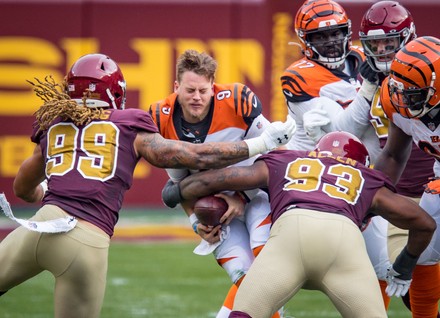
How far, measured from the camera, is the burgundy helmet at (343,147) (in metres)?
4.79

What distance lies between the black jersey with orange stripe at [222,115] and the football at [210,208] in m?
0.40

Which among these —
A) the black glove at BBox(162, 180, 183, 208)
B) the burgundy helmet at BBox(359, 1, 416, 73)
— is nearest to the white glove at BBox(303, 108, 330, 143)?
the burgundy helmet at BBox(359, 1, 416, 73)

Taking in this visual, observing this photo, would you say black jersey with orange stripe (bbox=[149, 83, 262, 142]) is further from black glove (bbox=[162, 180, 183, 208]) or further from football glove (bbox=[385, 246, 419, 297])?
football glove (bbox=[385, 246, 419, 297])

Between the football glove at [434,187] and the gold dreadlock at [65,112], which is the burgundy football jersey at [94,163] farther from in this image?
the football glove at [434,187]

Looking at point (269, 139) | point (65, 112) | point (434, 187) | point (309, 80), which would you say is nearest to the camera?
point (65, 112)

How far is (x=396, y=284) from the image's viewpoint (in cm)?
513

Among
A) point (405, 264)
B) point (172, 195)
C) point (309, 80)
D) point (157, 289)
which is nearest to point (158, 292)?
point (157, 289)

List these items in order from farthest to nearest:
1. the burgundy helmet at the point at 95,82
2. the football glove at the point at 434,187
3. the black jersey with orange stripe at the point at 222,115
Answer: the black jersey with orange stripe at the point at 222,115 < the football glove at the point at 434,187 < the burgundy helmet at the point at 95,82

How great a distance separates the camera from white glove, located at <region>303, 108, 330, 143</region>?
5.73 meters

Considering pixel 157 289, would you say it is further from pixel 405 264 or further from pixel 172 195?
pixel 405 264

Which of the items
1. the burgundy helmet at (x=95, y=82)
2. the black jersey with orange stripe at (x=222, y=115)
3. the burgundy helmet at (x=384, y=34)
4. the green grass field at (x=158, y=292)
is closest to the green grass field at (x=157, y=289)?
the green grass field at (x=158, y=292)

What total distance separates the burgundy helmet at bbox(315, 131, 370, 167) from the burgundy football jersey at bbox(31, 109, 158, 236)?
941 mm

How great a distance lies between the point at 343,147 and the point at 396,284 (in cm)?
91

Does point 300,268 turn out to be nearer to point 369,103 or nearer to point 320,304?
point 369,103
